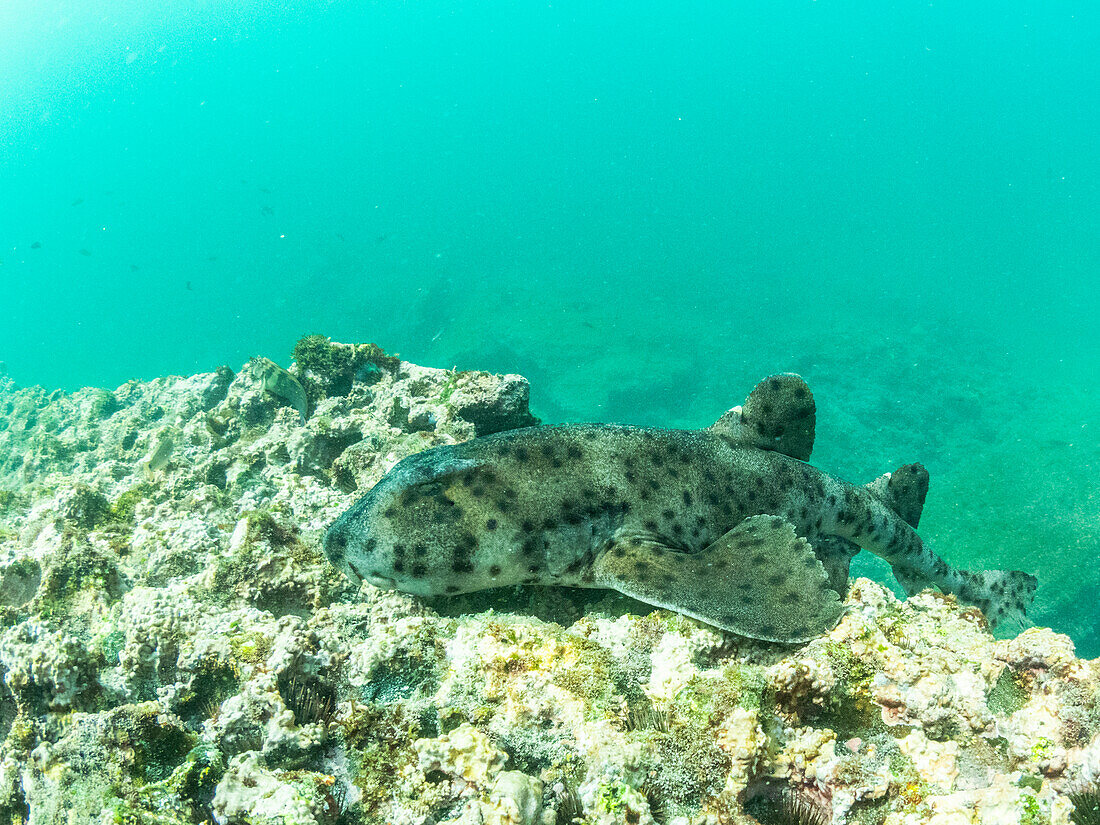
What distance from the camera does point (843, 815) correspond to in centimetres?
278

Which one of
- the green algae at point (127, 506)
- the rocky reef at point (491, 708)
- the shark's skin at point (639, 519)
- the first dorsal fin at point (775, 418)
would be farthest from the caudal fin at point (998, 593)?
the green algae at point (127, 506)

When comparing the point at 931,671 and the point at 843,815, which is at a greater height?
the point at 931,671

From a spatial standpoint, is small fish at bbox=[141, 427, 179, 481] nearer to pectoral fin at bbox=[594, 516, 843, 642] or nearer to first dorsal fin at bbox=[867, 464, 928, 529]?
pectoral fin at bbox=[594, 516, 843, 642]

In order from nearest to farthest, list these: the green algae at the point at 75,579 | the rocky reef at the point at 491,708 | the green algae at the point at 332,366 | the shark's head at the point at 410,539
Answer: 1. the rocky reef at the point at 491,708
2. the shark's head at the point at 410,539
3. the green algae at the point at 75,579
4. the green algae at the point at 332,366

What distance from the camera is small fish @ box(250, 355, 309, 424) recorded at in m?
9.38

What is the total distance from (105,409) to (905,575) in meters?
22.4

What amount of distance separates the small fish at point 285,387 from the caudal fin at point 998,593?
30.5 feet

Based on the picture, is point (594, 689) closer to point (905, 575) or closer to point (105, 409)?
point (905, 575)

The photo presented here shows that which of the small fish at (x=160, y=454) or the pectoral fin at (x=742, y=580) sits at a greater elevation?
the small fish at (x=160, y=454)

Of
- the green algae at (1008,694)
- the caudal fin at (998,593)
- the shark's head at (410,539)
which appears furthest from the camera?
the caudal fin at (998,593)

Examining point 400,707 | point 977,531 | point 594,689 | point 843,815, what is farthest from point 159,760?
point 977,531

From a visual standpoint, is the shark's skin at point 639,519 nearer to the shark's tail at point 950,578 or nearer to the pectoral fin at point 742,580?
the pectoral fin at point 742,580

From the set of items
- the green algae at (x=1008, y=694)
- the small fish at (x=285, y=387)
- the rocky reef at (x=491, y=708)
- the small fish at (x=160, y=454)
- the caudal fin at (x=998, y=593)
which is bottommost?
the rocky reef at (x=491, y=708)

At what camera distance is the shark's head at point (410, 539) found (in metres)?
4.15
